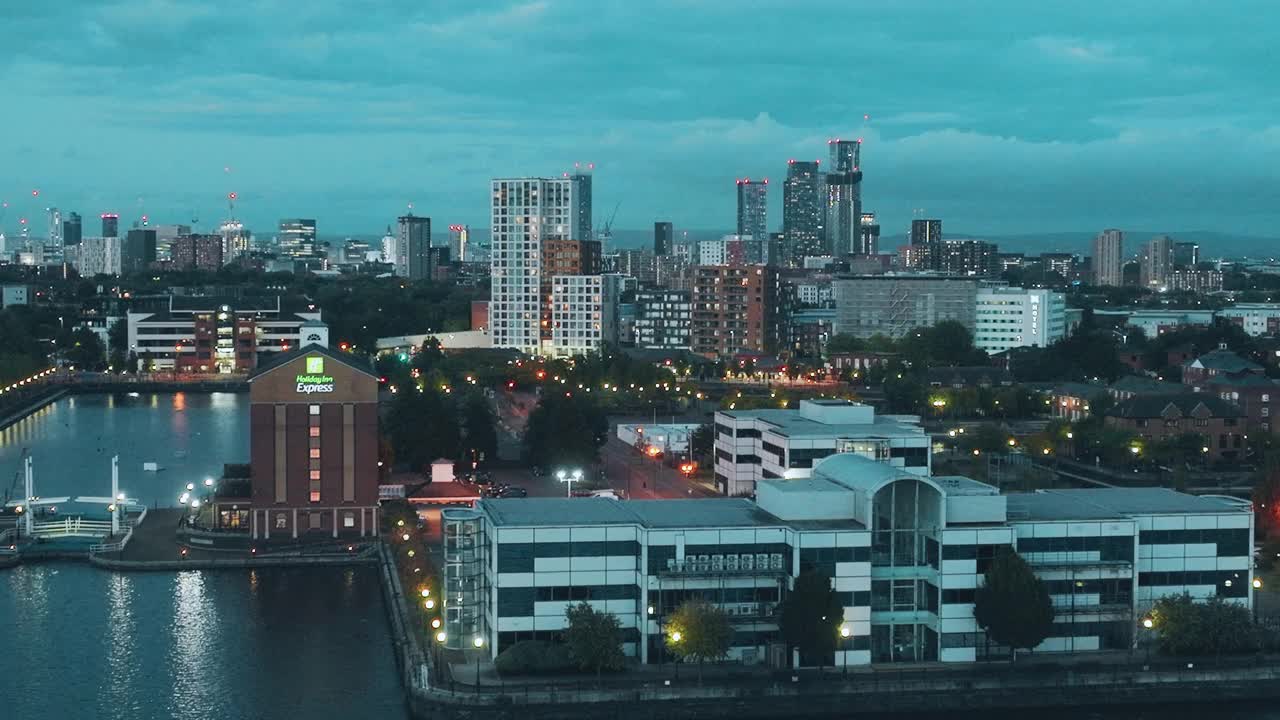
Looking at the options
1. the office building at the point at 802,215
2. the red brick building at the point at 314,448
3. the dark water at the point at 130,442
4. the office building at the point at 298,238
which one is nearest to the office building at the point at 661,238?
the office building at the point at 802,215

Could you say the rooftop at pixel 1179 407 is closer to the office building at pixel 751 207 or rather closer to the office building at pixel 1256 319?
the office building at pixel 1256 319

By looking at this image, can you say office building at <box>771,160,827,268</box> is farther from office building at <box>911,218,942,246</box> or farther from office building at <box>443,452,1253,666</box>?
office building at <box>443,452,1253,666</box>

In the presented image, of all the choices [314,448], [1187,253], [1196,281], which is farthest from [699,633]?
[1187,253]

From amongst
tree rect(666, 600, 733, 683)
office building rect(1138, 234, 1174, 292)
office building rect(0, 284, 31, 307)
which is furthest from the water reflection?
office building rect(1138, 234, 1174, 292)

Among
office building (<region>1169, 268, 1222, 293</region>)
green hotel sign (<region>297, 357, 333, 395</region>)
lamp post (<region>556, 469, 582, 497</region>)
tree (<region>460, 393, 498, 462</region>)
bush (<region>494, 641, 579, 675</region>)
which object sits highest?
office building (<region>1169, 268, 1222, 293</region>)

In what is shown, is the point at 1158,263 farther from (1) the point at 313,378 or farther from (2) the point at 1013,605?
(2) the point at 1013,605
